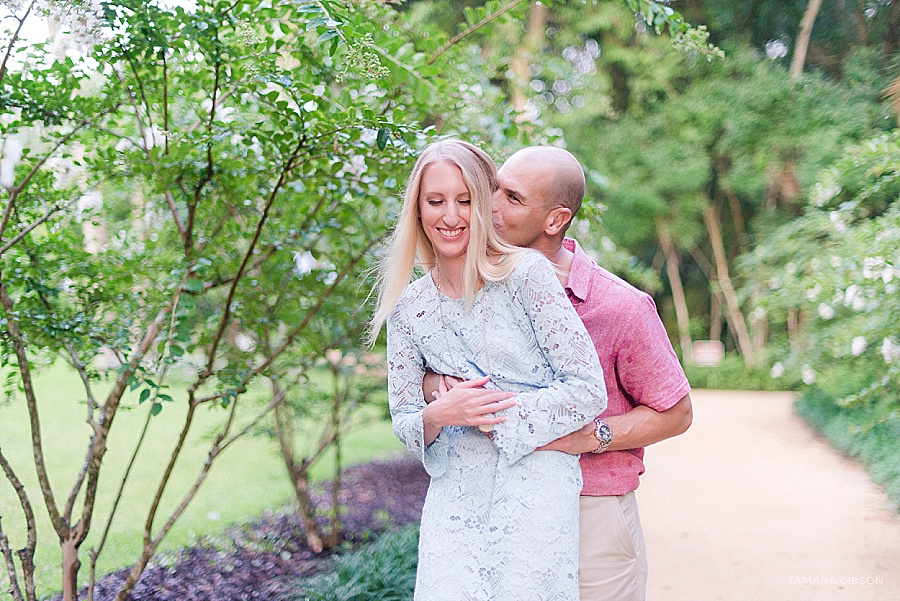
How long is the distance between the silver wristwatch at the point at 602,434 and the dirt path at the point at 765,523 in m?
2.71

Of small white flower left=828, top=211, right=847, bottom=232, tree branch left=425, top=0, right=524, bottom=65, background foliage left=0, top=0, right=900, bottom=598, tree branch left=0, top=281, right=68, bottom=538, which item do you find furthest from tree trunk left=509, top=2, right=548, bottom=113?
tree branch left=0, top=281, right=68, bottom=538

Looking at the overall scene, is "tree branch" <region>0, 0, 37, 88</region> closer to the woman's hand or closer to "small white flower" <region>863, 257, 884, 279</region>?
the woman's hand

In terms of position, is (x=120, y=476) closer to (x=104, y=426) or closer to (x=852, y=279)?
(x=104, y=426)

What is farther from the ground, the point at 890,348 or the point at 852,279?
the point at 852,279

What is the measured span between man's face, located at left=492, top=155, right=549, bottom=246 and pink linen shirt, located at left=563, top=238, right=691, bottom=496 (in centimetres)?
15

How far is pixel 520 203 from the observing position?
1853mm

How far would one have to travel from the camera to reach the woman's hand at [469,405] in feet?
5.32

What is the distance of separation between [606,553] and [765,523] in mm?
4296

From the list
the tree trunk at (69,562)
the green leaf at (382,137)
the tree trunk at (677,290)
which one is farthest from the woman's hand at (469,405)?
the tree trunk at (677,290)

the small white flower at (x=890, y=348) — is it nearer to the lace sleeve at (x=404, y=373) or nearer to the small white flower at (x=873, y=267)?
the small white flower at (x=873, y=267)

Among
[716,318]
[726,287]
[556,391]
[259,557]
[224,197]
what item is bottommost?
[259,557]

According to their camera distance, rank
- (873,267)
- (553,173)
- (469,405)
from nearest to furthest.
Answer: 1. (469,405)
2. (553,173)
3. (873,267)

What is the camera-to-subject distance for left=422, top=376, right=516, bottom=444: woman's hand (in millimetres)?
1622

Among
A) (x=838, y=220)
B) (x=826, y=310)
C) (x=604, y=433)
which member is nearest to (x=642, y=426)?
(x=604, y=433)
